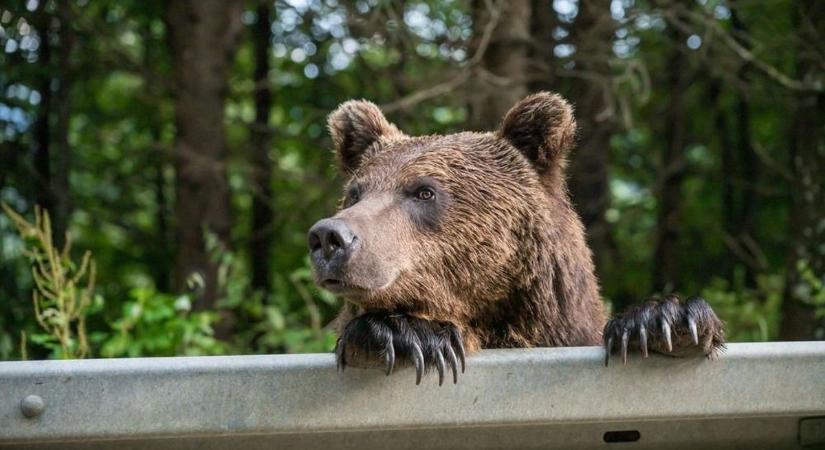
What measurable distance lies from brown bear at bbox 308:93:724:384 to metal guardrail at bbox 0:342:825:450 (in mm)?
387

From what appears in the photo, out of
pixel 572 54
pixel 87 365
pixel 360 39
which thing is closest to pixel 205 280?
pixel 360 39

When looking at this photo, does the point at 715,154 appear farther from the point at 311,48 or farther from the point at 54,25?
the point at 54,25

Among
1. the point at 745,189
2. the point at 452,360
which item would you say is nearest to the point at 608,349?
the point at 452,360

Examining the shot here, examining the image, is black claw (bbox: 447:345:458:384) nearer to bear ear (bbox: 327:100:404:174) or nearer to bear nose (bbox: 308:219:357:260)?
bear nose (bbox: 308:219:357:260)

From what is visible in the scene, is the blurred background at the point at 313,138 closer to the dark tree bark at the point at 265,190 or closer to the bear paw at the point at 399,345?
the dark tree bark at the point at 265,190

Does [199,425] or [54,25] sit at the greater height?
[54,25]

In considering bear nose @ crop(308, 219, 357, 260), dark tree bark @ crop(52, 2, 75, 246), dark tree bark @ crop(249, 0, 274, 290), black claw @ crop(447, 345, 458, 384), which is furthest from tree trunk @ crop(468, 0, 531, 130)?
black claw @ crop(447, 345, 458, 384)

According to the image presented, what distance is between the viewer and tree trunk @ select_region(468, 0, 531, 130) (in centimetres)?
675

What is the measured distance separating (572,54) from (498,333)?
371 cm

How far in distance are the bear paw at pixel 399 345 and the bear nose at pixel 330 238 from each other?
23 cm

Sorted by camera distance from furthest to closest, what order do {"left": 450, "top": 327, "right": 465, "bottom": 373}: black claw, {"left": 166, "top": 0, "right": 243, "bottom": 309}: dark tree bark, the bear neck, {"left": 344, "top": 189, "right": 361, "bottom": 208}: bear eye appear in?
{"left": 166, "top": 0, "right": 243, "bottom": 309}: dark tree bark < {"left": 344, "top": 189, "right": 361, "bottom": 208}: bear eye < the bear neck < {"left": 450, "top": 327, "right": 465, "bottom": 373}: black claw

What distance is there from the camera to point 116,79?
12.5 metres

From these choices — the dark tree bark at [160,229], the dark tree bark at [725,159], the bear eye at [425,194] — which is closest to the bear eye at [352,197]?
the bear eye at [425,194]

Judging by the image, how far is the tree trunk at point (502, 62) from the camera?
22.1ft
